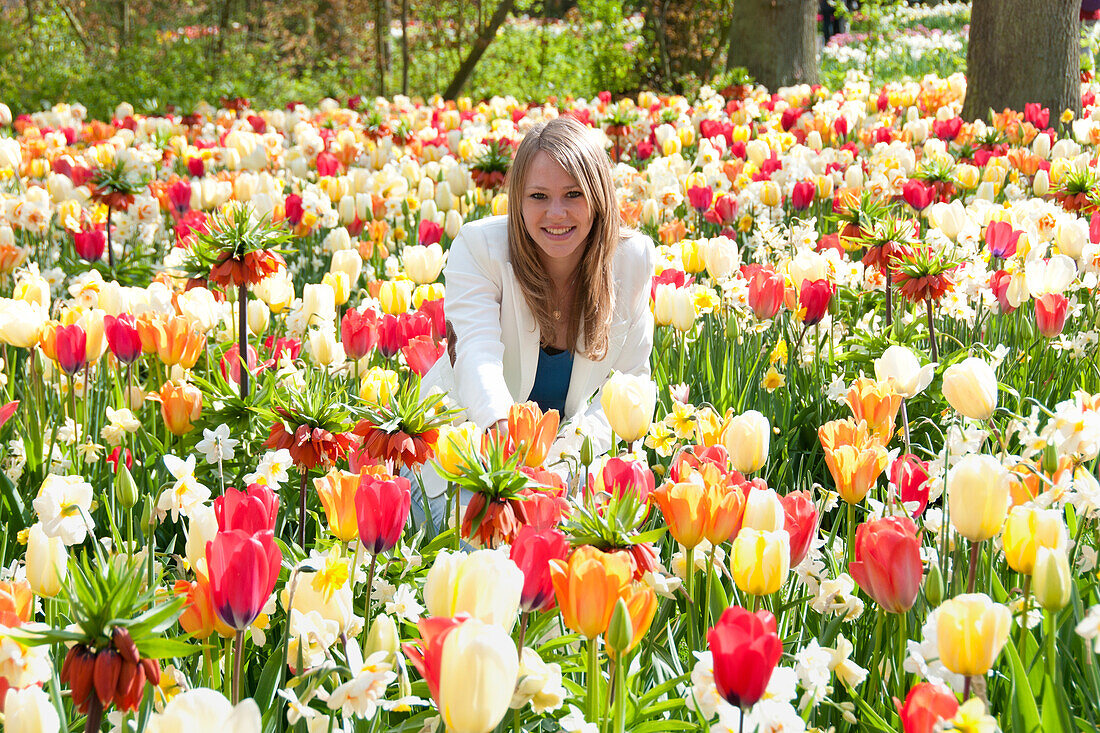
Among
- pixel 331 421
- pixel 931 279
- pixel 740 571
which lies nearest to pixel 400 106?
pixel 931 279

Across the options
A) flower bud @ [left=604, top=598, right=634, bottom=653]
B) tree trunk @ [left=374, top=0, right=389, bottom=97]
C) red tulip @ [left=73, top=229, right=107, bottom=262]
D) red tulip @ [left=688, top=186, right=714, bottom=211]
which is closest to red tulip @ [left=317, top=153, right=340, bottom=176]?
red tulip @ [left=73, top=229, right=107, bottom=262]

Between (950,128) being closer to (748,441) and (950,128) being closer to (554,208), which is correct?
(554,208)

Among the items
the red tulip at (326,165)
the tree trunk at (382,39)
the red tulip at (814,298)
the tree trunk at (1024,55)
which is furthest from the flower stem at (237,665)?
the tree trunk at (382,39)

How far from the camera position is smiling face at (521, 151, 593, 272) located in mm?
2729

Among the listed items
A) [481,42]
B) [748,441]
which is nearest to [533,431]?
[748,441]

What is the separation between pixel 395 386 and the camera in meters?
2.51

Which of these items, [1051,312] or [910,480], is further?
[1051,312]

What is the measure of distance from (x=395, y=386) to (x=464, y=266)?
495 millimetres

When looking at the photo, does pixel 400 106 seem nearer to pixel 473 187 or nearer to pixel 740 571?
pixel 473 187

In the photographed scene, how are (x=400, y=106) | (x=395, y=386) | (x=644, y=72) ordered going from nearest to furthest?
1. (x=395, y=386)
2. (x=400, y=106)
3. (x=644, y=72)

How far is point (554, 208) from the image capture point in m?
2.73

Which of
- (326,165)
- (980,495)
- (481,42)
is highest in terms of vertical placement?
(481,42)

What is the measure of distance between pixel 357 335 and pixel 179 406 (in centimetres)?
62

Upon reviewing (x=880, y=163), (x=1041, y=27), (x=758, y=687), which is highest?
(x=1041, y=27)
